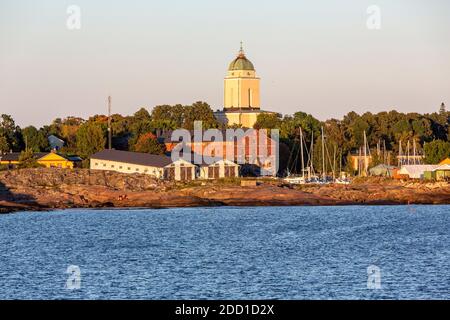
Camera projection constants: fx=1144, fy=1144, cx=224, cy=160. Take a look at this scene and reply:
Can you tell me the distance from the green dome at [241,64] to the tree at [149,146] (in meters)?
37.6

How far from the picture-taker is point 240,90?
161 m

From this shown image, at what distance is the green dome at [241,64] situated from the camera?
528 ft

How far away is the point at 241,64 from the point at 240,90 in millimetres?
3760

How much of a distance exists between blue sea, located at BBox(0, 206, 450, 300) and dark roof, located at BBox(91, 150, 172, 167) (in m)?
23.3

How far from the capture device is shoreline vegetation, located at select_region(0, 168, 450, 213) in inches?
3792

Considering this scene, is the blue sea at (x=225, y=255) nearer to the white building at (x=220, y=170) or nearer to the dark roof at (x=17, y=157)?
the white building at (x=220, y=170)

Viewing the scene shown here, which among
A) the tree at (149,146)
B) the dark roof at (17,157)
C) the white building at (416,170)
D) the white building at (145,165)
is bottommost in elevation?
the white building at (416,170)

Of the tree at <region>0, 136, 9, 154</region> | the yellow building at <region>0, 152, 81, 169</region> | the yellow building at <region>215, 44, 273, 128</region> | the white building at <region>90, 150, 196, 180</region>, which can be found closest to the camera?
the white building at <region>90, 150, 196, 180</region>

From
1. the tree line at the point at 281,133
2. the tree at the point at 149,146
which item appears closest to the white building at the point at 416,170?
the tree line at the point at 281,133

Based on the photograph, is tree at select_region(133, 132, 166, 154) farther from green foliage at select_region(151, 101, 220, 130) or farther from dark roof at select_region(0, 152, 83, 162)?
green foliage at select_region(151, 101, 220, 130)

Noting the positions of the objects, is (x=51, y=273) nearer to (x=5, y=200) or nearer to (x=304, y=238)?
(x=304, y=238)

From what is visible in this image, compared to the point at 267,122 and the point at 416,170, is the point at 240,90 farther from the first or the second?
the point at 416,170

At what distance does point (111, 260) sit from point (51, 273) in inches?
210

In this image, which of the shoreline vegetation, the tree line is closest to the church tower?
the tree line
